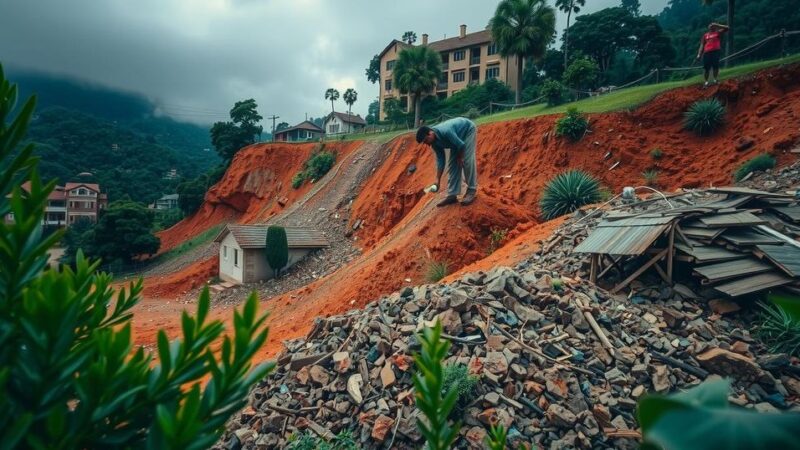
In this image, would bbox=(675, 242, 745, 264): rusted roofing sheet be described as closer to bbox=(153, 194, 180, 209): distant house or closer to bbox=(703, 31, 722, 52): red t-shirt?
bbox=(703, 31, 722, 52): red t-shirt

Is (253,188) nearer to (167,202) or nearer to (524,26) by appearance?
(524,26)

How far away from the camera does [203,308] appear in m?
0.99

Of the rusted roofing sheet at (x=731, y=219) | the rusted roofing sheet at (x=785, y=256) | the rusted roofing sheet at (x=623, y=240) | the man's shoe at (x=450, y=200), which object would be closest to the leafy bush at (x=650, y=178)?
the man's shoe at (x=450, y=200)

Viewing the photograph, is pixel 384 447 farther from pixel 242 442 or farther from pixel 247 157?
pixel 247 157

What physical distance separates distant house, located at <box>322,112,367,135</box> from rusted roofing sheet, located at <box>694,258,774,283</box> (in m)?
60.5

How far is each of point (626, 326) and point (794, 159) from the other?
31.0 feet

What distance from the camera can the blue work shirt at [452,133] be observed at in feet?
33.0

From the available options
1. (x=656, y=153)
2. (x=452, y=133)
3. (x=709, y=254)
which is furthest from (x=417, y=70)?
(x=709, y=254)

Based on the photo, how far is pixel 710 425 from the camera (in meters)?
0.44

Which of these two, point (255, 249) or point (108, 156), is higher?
point (108, 156)

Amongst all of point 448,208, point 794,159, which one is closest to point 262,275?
point 448,208

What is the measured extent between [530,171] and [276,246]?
1193 centimetres

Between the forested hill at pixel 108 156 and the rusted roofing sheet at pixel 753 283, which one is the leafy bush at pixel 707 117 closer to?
the rusted roofing sheet at pixel 753 283

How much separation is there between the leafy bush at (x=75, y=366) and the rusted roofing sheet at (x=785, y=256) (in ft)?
24.5
